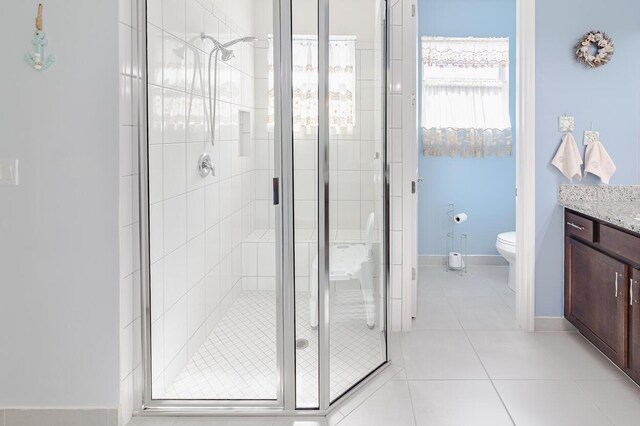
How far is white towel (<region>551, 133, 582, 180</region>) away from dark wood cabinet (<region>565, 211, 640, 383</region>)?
0.27 metres

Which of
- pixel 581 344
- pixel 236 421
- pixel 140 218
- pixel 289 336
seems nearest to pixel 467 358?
pixel 581 344

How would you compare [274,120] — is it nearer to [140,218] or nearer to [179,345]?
[140,218]

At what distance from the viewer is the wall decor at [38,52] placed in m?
2.16

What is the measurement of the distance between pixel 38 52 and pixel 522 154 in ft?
9.15

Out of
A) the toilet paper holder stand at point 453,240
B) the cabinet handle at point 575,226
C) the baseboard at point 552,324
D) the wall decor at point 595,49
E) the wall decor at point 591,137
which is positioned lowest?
the baseboard at point 552,324

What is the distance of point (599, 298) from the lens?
2938 millimetres

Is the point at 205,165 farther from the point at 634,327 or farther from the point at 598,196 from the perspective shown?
the point at 598,196

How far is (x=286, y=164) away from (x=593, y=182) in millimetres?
2191

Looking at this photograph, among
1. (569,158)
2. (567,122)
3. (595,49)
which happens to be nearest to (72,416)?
(569,158)

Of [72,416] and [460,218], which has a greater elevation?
[460,218]

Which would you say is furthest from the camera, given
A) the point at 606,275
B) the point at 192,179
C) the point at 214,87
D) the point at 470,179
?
the point at 470,179

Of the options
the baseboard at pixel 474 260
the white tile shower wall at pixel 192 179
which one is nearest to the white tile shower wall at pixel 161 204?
the white tile shower wall at pixel 192 179

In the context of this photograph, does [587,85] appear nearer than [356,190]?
No

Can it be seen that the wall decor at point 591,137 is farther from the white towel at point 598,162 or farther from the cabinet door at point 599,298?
the cabinet door at point 599,298
